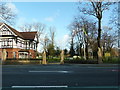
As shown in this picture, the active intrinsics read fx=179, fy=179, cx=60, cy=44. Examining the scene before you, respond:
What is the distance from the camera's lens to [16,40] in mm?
52062

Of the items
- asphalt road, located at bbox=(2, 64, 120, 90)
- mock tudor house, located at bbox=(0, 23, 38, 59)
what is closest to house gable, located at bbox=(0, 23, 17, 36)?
mock tudor house, located at bbox=(0, 23, 38, 59)

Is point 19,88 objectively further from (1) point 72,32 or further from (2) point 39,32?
(2) point 39,32

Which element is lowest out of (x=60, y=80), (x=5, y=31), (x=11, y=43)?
(x=60, y=80)

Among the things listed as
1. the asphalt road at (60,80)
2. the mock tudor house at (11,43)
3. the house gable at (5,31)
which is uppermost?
the house gable at (5,31)

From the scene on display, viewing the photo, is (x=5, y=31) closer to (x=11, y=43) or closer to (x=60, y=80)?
(x=11, y=43)

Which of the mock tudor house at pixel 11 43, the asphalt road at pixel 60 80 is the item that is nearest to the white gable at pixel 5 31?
the mock tudor house at pixel 11 43

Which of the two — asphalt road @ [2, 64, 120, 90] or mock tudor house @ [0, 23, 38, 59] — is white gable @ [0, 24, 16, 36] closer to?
mock tudor house @ [0, 23, 38, 59]

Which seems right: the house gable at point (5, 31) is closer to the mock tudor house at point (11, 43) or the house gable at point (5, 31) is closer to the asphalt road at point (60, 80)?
the mock tudor house at point (11, 43)

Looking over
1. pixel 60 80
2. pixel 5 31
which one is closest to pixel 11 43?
pixel 5 31

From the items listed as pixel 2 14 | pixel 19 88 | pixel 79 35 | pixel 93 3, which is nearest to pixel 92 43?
pixel 79 35

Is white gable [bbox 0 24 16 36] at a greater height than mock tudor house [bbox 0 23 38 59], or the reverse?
white gable [bbox 0 24 16 36]

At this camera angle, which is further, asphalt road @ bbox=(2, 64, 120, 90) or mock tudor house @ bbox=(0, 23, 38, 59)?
mock tudor house @ bbox=(0, 23, 38, 59)

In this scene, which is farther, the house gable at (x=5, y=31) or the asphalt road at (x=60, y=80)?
the house gable at (x=5, y=31)

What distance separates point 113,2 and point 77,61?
1087cm
